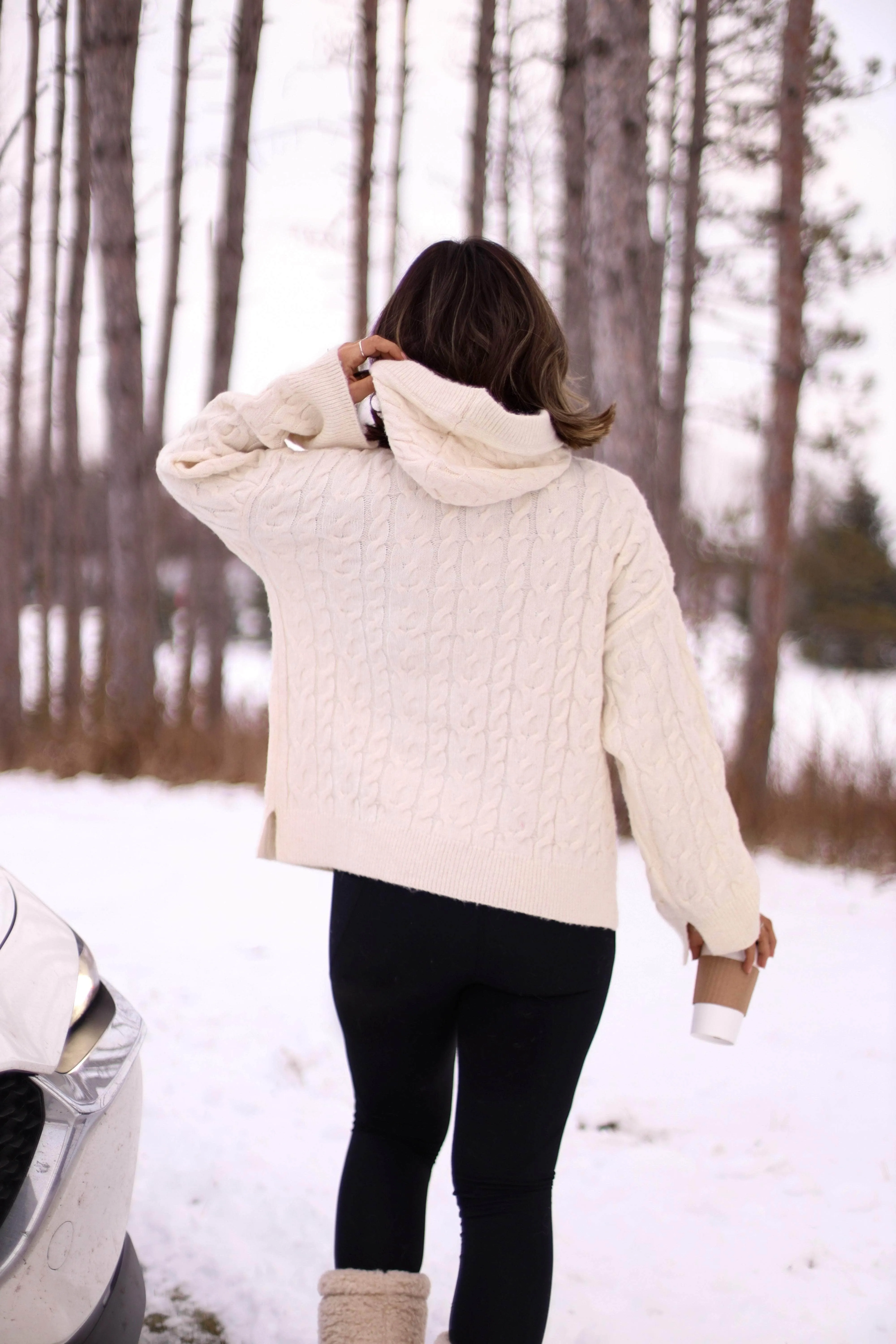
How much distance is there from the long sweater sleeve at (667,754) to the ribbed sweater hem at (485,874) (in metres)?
0.10

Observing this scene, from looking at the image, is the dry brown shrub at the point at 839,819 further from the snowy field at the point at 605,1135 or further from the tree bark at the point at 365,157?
the tree bark at the point at 365,157

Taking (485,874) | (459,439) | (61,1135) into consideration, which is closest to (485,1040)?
(485,874)

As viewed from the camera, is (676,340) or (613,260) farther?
(676,340)

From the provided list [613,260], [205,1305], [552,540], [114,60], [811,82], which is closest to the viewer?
[552,540]

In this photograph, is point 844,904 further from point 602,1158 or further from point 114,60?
point 114,60

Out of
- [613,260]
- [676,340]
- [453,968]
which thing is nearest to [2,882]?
[453,968]

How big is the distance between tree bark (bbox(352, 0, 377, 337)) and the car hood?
32.2 ft

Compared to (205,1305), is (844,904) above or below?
below

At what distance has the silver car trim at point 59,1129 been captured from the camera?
1416 millimetres

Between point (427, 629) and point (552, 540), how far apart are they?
21 cm

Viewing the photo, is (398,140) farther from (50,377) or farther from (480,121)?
(50,377)

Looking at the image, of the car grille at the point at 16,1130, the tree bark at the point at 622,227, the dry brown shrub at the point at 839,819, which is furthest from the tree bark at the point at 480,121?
the car grille at the point at 16,1130

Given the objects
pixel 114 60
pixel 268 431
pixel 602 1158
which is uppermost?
pixel 114 60

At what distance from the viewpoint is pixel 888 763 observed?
6871 millimetres
